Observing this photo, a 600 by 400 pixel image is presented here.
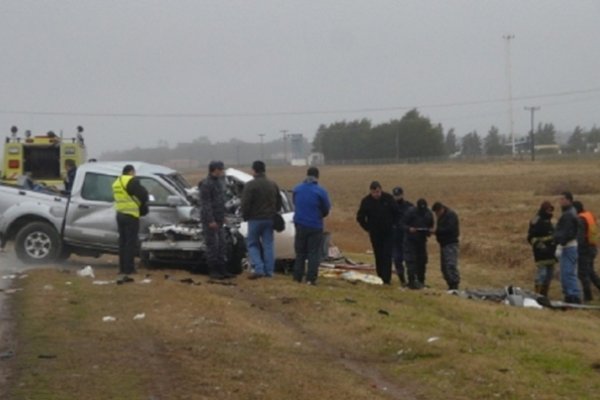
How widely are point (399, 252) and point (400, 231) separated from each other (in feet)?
1.31

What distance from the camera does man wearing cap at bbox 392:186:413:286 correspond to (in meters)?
17.5

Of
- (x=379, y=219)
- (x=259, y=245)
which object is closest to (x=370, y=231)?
(x=379, y=219)

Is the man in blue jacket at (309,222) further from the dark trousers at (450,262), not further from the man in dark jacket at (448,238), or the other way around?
the dark trousers at (450,262)

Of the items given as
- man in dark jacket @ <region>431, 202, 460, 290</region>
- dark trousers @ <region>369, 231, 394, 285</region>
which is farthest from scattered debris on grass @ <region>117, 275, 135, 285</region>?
man in dark jacket @ <region>431, 202, 460, 290</region>

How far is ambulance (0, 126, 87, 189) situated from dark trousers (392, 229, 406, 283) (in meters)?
11.7

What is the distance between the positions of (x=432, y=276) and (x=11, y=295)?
11043mm

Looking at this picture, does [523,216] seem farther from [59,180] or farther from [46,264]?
[46,264]

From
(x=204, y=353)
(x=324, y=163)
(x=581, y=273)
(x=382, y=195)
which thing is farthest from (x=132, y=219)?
(x=324, y=163)

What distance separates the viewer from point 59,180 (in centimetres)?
2717

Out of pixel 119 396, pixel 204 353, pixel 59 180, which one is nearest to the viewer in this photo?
pixel 119 396

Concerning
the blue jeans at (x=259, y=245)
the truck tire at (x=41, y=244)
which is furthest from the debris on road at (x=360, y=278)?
the truck tire at (x=41, y=244)

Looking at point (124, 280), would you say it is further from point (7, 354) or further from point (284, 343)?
point (7, 354)

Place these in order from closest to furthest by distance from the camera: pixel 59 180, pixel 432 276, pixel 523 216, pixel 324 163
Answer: pixel 432 276, pixel 59 180, pixel 523 216, pixel 324 163

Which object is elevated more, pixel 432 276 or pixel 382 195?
pixel 382 195
